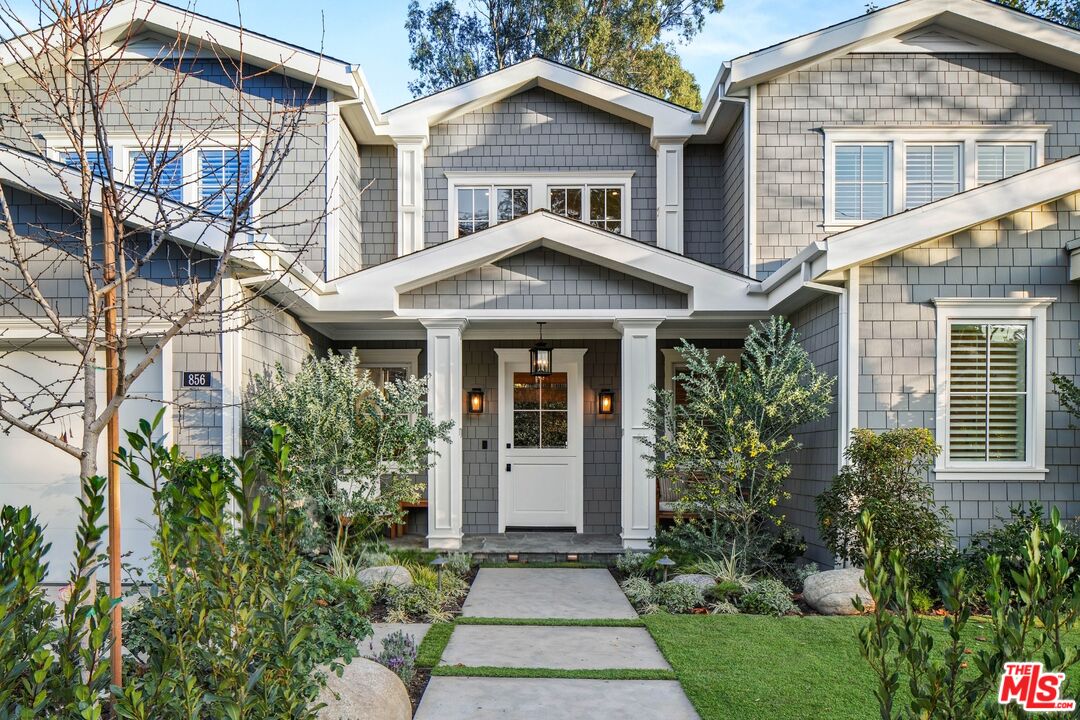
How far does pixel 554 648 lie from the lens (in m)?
5.25

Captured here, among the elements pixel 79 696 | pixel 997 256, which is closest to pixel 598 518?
pixel 997 256

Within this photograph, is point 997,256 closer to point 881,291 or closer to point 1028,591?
point 881,291

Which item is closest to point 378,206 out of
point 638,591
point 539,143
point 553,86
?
point 539,143

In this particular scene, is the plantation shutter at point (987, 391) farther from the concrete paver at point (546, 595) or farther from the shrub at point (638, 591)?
the concrete paver at point (546, 595)

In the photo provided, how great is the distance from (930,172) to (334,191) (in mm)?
7345

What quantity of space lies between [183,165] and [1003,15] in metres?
9.99

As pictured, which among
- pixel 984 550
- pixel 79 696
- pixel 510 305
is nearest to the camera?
pixel 79 696

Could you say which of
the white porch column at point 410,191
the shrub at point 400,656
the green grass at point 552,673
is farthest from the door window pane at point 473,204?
the green grass at point 552,673

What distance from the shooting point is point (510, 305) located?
8.39 m

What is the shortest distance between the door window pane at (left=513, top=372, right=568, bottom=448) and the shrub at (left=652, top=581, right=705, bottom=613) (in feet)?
13.5

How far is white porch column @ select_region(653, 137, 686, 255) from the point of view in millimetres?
10234

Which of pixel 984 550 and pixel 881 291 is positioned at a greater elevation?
pixel 881 291

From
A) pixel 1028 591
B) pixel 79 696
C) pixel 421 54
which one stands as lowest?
pixel 79 696

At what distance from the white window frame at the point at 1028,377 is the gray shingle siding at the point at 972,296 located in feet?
0.20
